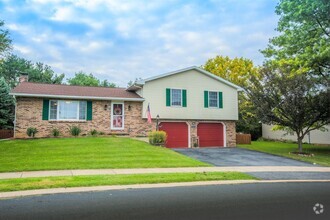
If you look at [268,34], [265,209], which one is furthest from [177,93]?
[265,209]

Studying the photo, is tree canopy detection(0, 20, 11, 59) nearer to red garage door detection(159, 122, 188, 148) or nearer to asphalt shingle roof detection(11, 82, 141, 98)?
asphalt shingle roof detection(11, 82, 141, 98)

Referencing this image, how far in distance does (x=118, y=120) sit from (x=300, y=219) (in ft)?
52.0

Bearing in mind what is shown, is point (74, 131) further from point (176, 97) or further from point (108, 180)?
point (108, 180)

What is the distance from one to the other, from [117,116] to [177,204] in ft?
46.8

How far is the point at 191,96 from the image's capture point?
69.4ft

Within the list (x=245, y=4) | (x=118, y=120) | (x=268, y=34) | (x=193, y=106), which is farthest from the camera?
(x=268, y=34)

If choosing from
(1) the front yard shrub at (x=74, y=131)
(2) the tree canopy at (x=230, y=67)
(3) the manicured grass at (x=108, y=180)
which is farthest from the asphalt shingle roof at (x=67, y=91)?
(2) the tree canopy at (x=230, y=67)

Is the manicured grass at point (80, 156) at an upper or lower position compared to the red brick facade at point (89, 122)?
lower

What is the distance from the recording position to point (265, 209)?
5.62m

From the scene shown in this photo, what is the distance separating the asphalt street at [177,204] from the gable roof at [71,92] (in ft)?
40.7

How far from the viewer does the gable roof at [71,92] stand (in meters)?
17.6

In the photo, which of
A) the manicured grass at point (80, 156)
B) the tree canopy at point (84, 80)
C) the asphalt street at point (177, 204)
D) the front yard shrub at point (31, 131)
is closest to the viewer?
the asphalt street at point (177, 204)

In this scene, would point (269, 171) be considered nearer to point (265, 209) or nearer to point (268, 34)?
point (265, 209)

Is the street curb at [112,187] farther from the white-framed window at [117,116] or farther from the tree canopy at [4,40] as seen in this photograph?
the tree canopy at [4,40]
